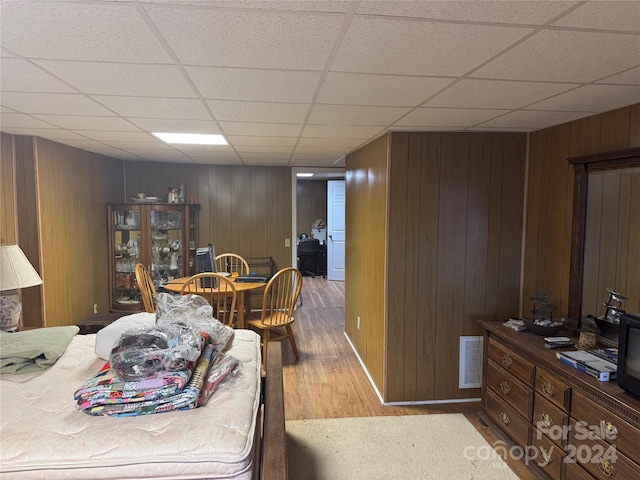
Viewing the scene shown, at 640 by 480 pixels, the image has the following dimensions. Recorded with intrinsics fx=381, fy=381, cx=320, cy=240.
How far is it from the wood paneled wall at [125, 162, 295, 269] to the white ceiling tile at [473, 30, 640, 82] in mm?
4078

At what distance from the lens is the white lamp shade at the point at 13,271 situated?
89.2 inches

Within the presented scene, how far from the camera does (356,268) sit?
4.06 meters

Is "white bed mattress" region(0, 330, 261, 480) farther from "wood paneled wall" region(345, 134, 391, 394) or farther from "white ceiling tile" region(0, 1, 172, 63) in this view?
"wood paneled wall" region(345, 134, 391, 394)

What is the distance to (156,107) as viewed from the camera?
2.19 metres

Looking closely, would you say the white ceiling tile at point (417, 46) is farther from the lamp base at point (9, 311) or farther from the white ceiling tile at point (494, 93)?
the lamp base at point (9, 311)

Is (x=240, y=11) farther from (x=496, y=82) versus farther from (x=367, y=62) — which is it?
(x=496, y=82)

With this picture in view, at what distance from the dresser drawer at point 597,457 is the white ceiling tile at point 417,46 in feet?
5.84

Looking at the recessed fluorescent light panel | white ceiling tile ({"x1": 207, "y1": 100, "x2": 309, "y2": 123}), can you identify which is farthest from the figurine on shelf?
white ceiling tile ({"x1": 207, "y1": 100, "x2": 309, "y2": 123})

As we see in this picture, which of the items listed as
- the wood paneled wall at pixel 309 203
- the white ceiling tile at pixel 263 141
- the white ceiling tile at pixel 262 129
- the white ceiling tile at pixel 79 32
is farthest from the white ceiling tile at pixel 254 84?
the wood paneled wall at pixel 309 203

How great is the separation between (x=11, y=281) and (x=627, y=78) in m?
3.39

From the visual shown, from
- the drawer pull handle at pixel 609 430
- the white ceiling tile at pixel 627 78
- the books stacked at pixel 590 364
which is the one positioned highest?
the white ceiling tile at pixel 627 78

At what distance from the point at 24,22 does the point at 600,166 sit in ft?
9.09

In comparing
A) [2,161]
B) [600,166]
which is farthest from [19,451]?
[600,166]

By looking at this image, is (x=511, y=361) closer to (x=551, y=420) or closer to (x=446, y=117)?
(x=551, y=420)
